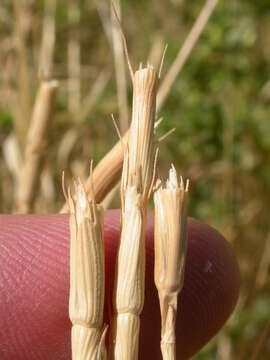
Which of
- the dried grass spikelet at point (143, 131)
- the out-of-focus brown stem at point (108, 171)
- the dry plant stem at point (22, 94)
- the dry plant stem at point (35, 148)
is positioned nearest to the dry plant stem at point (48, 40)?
the dry plant stem at point (22, 94)

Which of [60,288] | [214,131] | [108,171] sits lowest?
[60,288]

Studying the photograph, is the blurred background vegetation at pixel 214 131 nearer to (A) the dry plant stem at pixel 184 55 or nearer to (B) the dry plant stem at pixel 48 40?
(B) the dry plant stem at pixel 48 40

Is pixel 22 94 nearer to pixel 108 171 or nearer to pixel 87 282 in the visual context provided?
pixel 108 171

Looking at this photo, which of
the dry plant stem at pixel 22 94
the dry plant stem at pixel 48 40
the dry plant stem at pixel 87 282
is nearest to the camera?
the dry plant stem at pixel 87 282

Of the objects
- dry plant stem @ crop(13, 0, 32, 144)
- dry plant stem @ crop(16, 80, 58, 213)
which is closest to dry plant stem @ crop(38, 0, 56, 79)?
dry plant stem @ crop(13, 0, 32, 144)

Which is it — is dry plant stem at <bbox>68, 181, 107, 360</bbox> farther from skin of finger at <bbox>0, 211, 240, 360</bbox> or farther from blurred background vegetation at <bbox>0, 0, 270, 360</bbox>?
blurred background vegetation at <bbox>0, 0, 270, 360</bbox>

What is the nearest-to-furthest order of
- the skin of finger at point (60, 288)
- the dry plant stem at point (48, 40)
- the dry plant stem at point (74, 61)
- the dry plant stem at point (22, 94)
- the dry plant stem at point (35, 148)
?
the skin of finger at point (60, 288) < the dry plant stem at point (35, 148) < the dry plant stem at point (22, 94) < the dry plant stem at point (48, 40) < the dry plant stem at point (74, 61)

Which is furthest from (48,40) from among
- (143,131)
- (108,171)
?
(143,131)
